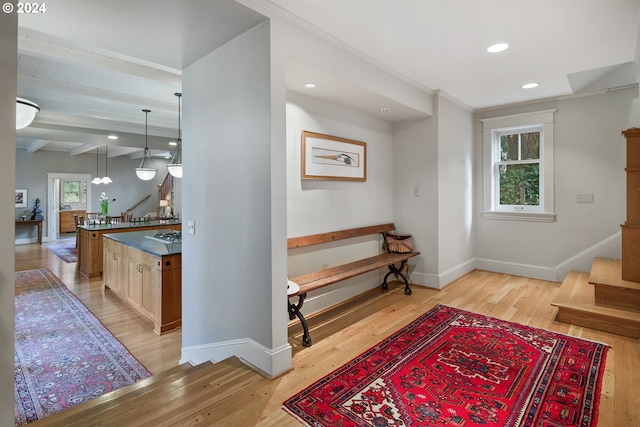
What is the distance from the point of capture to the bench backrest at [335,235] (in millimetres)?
3271

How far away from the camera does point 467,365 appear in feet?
7.90

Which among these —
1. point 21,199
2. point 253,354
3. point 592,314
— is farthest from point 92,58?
point 21,199

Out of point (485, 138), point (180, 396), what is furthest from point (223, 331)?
point (485, 138)

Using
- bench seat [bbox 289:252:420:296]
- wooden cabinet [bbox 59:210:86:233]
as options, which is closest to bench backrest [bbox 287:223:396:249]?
bench seat [bbox 289:252:420:296]

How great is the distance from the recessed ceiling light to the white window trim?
7.37 feet

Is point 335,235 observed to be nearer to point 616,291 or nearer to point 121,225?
point 616,291

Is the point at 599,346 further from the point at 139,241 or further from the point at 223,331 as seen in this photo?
the point at 139,241

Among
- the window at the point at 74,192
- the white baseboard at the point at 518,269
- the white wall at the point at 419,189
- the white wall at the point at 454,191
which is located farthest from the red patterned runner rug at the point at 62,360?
the window at the point at 74,192

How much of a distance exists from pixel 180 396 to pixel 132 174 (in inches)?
474

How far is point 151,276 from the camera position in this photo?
366cm

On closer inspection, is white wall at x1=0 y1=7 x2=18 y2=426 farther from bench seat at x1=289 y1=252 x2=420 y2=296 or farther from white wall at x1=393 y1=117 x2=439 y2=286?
white wall at x1=393 y1=117 x2=439 y2=286

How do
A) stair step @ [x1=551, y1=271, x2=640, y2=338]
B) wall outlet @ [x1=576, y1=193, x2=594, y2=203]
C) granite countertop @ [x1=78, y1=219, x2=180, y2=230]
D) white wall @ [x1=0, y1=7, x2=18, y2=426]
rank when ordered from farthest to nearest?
granite countertop @ [x1=78, y1=219, x2=180, y2=230] < wall outlet @ [x1=576, y1=193, x2=594, y2=203] < stair step @ [x1=551, y1=271, x2=640, y2=338] < white wall @ [x1=0, y1=7, x2=18, y2=426]

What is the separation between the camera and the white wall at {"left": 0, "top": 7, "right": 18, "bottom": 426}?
4.13 feet

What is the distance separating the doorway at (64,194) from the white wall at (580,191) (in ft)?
39.7
